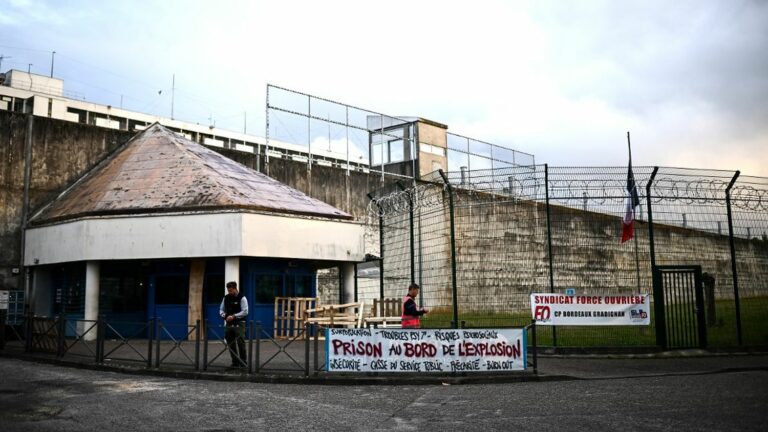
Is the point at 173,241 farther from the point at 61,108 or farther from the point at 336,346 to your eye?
the point at 61,108

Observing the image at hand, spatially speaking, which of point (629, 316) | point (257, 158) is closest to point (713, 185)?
point (629, 316)

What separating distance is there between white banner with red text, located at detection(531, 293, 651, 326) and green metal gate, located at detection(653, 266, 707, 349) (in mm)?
552

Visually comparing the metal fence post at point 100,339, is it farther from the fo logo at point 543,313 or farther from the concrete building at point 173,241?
the fo logo at point 543,313

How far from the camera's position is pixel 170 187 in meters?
20.8

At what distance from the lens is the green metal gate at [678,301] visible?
14.8m

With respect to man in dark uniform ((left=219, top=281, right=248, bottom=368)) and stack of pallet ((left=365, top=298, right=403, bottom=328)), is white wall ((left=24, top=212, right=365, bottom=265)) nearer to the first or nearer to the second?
stack of pallet ((left=365, top=298, right=403, bottom=328))

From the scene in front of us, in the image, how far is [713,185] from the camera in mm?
15469

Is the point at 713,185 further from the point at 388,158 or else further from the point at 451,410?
the point at 388,158

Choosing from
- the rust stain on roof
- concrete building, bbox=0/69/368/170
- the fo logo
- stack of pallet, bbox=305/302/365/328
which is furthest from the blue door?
concrete building, bbox=0/69/368/170

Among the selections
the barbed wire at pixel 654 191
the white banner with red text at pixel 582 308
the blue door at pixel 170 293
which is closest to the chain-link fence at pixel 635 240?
the barbed wire at pixel 654 191

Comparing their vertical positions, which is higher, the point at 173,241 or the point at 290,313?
the point at 173,241

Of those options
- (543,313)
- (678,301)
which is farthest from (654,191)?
(543,313)

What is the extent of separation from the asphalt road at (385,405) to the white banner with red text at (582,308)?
9.59 feet

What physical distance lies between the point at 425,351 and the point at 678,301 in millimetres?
6990
